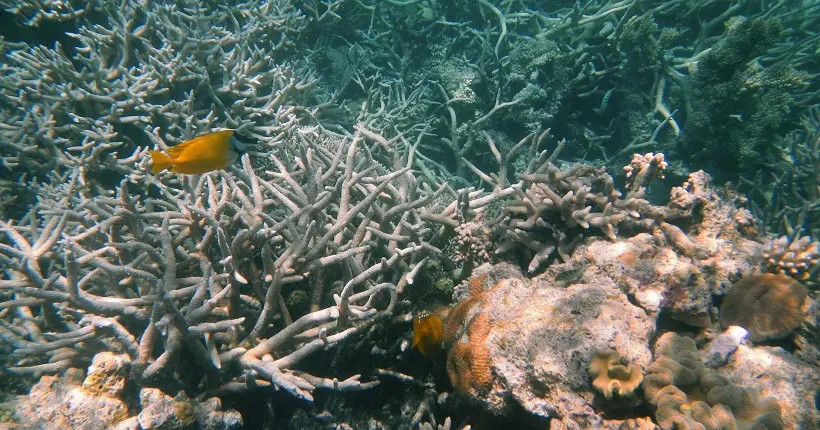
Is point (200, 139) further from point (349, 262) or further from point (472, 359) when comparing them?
point (472, 359)

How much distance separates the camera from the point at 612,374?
6.35 ft

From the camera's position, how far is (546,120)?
5820mm

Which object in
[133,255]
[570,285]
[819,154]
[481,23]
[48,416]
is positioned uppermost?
[481,23]

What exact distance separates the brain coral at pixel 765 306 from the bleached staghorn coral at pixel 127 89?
4.17 m

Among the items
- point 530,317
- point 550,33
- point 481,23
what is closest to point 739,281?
point 530,317

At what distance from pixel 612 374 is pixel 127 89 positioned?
15.9 feet

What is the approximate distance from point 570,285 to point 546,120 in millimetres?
3810

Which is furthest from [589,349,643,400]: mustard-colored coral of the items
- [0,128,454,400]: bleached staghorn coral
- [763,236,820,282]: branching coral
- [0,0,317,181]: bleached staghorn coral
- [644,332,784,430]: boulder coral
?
[0,0,317,181]: bleached staghorn coral

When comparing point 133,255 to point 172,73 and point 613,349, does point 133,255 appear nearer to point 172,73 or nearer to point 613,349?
point 172,73

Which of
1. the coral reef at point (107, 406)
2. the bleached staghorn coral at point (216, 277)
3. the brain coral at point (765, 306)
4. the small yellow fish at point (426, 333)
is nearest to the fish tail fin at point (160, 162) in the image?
the bleached staghorn coral at point (216, 277)

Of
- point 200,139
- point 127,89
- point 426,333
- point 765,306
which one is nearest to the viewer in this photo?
point 200,139

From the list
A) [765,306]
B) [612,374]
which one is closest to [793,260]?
[765,306]

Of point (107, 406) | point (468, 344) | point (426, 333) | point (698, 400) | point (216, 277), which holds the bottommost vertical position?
point (698, 400)

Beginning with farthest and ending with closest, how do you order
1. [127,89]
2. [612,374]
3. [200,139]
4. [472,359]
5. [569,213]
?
[127,89] → [569,213] → [472,359] → [200,139] → [612,374]
